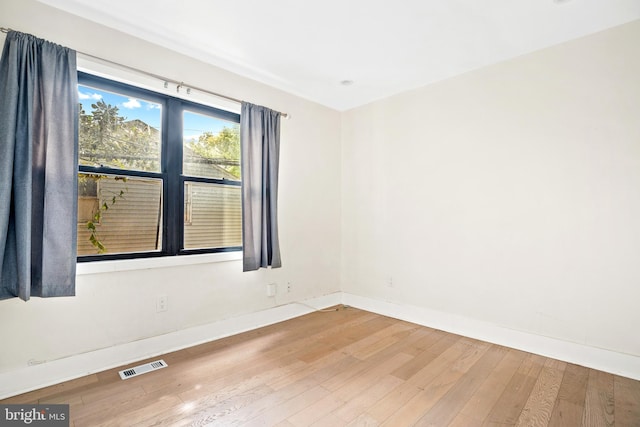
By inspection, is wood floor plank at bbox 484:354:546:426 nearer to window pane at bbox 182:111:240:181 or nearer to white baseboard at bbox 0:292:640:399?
white baseboard at bbox 0:292:640:399

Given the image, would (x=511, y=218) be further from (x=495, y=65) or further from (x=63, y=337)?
(x=63, y=337)

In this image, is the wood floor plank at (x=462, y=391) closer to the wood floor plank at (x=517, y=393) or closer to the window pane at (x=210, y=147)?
the wood floor plank at (x=517, y=393)

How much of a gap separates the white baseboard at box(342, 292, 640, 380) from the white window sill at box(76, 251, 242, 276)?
188 cm

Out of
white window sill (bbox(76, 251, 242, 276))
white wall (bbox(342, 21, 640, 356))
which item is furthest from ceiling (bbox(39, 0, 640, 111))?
white window sill (bbox(76, 251, 242, 276))

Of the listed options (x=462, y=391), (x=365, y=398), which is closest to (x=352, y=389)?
(x=365, y=398)

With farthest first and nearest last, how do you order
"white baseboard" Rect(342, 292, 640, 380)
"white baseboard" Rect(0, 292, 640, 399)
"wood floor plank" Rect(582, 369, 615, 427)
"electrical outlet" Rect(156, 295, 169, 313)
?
"electrical outlet" Rect(156, 295, 169, 313) → "white baseboard" Rect(342, 292, 640, 380) → "white baseboard" Rect(0, 292, 640, 399) → "wood floor plank" Rect(582, 369, 615, 427)

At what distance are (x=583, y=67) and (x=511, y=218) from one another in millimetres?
1294

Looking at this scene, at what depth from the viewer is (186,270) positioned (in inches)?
109

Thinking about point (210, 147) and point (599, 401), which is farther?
point (210, 147)

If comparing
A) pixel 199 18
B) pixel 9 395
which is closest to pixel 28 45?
pixel 199 18

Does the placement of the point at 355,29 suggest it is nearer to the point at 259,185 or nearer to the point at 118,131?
the point at 259,185

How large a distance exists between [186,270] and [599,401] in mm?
3088

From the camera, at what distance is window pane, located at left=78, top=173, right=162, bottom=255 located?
7.70 feet

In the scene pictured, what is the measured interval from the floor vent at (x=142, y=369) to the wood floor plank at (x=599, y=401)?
2.74m
